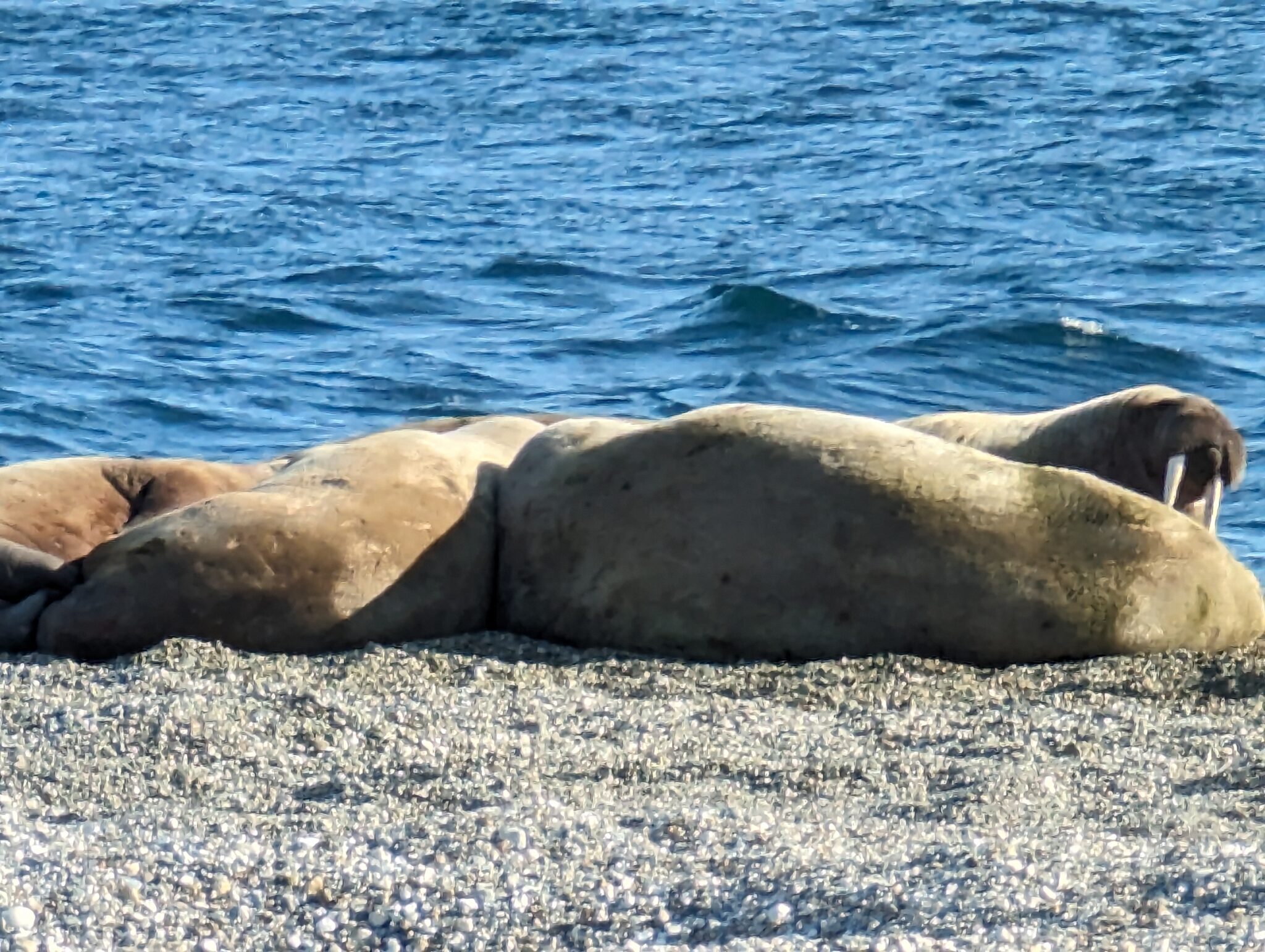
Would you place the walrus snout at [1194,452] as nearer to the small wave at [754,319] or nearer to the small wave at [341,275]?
the small wave at [754,319]

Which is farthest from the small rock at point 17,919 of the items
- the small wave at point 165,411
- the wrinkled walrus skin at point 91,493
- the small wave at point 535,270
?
the small wave at point 535,270

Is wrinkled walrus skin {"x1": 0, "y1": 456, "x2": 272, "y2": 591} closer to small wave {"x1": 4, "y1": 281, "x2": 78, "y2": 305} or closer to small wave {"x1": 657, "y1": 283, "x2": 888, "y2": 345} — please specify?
small wave {"x1": 657, "y1": 283, "x2": 888, "y2": 345}

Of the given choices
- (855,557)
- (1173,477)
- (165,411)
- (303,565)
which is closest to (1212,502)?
(1173,477)

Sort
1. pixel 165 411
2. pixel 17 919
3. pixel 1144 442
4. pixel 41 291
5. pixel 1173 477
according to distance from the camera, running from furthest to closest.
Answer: pixel 41 291
pixel 165 411
pixel 1144 442
pixel 1173 477
pixel 17 919

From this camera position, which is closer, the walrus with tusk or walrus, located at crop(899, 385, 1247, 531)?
the walrus with tusk

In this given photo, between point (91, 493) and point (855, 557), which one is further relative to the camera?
point (91, 493)

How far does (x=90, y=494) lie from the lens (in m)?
7.24

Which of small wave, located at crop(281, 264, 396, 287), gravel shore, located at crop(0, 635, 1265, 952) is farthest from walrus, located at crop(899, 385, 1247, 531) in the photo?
small wave, located at crop(281, 264, 396, 287)

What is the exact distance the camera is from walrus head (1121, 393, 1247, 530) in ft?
25.0

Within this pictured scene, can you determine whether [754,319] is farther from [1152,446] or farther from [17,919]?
[17,919]

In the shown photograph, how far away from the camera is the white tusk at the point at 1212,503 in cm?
743

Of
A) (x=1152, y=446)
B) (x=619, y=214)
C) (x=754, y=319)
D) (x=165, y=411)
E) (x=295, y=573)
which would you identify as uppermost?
(x=295, y=573)

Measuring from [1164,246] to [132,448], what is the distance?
903 cm

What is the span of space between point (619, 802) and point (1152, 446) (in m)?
3.76
